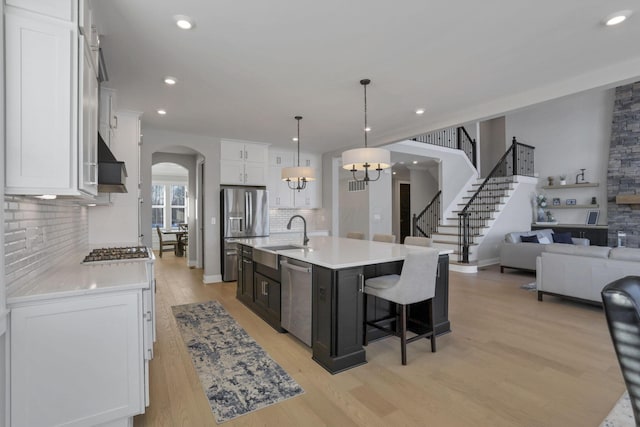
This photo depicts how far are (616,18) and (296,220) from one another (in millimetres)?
6054

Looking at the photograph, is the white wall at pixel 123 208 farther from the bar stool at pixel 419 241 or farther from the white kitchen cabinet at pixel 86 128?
the bar stool at pixel 419 241

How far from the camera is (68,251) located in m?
2.88

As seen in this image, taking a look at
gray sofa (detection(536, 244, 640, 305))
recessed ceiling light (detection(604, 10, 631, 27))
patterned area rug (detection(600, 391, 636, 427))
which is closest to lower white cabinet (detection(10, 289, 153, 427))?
patterned area rug (detection(600, 391, 636, 427))

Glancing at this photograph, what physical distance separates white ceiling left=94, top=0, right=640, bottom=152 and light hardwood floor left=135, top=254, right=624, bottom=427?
8.74 feet

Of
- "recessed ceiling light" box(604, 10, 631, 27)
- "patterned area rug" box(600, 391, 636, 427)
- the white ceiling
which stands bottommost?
"patterned area rug" box(600, 391, 636, 427)

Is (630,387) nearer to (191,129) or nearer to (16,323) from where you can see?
(16,323)

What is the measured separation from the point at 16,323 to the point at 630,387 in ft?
7.70

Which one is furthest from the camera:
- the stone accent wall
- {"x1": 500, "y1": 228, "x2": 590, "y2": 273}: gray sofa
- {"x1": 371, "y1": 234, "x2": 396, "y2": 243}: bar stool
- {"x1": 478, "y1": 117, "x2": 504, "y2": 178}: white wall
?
{"x1": 478, "y1": 117, "x2": 504, "y2": 178}: white wall

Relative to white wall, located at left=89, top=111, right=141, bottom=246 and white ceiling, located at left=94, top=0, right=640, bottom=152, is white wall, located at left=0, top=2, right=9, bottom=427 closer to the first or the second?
white ceiling, located at left=94, top=0, right=640, bottom=152

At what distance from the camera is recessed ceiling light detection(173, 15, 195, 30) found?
2.32m

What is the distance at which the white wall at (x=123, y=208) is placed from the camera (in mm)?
4090

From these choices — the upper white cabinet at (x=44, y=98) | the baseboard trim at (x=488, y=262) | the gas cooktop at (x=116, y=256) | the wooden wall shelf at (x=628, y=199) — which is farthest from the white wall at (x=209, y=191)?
the wooden wall shelf at (x=628, y=199)

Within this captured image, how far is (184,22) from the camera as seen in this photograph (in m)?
2.37

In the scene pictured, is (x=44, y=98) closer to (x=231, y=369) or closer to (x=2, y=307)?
(x=2, y=307)
